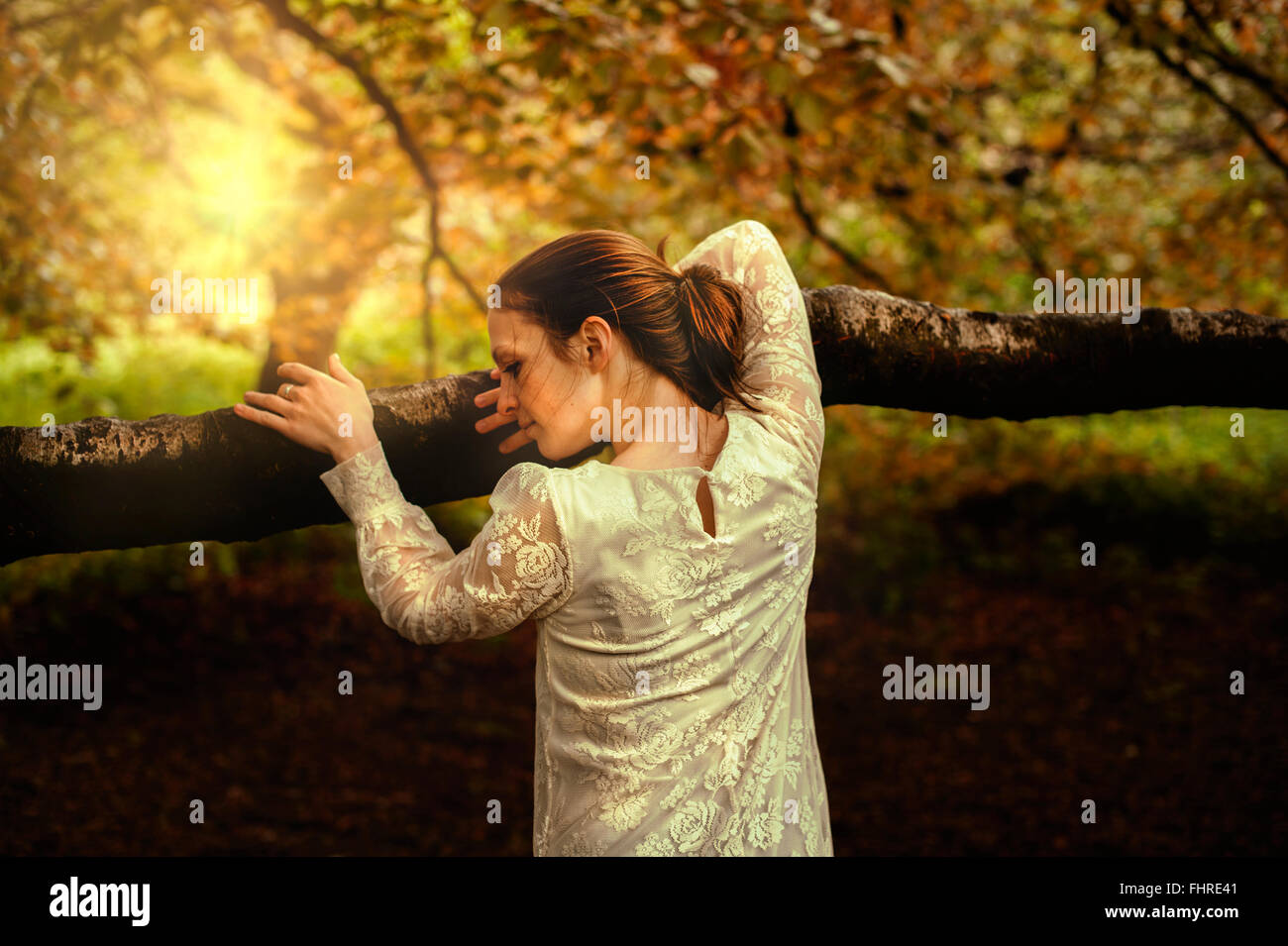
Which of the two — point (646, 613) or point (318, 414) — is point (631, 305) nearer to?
point (646, 613)

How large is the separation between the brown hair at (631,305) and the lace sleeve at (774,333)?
0.08 m

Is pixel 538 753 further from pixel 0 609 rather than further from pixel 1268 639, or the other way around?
pixel 1268 639

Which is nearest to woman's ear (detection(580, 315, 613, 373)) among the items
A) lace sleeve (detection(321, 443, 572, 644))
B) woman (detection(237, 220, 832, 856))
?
woman (detection(237, 220, 832, 856))

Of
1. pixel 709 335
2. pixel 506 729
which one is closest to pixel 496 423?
pixel 709 335

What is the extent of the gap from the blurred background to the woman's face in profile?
213 centimetres

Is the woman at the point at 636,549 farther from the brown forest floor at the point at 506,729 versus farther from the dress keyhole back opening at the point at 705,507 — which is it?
the brown forest floor at the point at 506,729

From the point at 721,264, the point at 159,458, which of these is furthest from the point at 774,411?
the point at 159,458

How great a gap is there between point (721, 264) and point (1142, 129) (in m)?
7.51

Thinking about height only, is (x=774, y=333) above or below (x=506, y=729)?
above

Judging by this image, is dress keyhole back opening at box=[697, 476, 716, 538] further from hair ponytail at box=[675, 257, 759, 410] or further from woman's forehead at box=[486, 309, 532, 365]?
woman's forehead at box=[486, 309, 532, 365]

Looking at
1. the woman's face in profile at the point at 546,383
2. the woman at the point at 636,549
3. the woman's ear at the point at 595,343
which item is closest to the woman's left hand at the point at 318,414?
the woman at the point at 636,549

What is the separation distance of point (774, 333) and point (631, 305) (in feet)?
1.24

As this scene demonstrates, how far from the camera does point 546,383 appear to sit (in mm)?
1799

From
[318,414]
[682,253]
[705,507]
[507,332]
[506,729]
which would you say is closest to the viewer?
[705,507]
